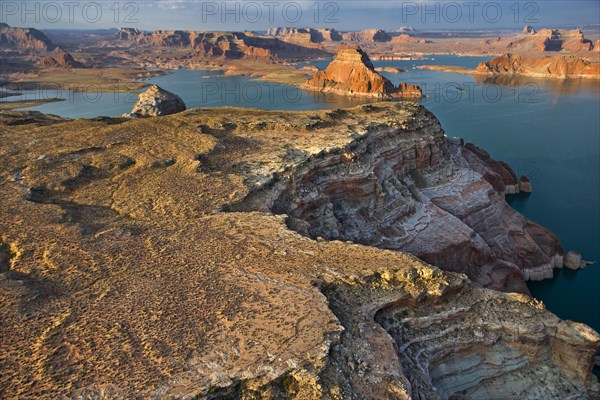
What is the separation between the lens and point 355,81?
123750 millimetres

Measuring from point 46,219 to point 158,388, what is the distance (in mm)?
12070

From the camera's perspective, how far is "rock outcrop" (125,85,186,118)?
48656 millimetres

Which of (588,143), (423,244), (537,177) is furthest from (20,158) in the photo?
(588,143)

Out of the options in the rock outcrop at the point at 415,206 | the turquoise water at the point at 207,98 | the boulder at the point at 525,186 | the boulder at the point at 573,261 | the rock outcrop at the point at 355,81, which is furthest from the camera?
the rock outcrop at the point at 355,81

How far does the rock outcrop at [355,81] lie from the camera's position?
11769cm

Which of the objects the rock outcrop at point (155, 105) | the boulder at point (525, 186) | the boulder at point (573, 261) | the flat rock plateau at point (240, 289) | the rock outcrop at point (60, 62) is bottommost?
the boulder at point (573, 261)

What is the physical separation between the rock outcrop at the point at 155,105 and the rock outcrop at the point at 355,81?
76090 millimetres

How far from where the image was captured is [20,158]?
26.7 m

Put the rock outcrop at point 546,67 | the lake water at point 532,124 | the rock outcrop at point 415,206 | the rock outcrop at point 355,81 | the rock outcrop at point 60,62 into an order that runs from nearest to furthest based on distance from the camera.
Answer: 1. the rock outcrop at point 415,206
2. the lake water at point 532,124
3. the rock outcrop at point 355,81
4. the rock outcrop at point 546,67
5. the rock outcrop at point 60,62

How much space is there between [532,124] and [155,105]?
2752 inches

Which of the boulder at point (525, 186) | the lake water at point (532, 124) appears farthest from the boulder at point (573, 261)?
the boulder at point (525, 186)

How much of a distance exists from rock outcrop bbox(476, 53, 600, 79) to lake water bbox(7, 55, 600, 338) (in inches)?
403

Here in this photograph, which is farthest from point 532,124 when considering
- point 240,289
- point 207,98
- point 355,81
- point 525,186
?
point 240,289

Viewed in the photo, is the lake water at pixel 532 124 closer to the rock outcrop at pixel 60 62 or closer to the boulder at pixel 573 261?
the boulder at pixel 573 261
